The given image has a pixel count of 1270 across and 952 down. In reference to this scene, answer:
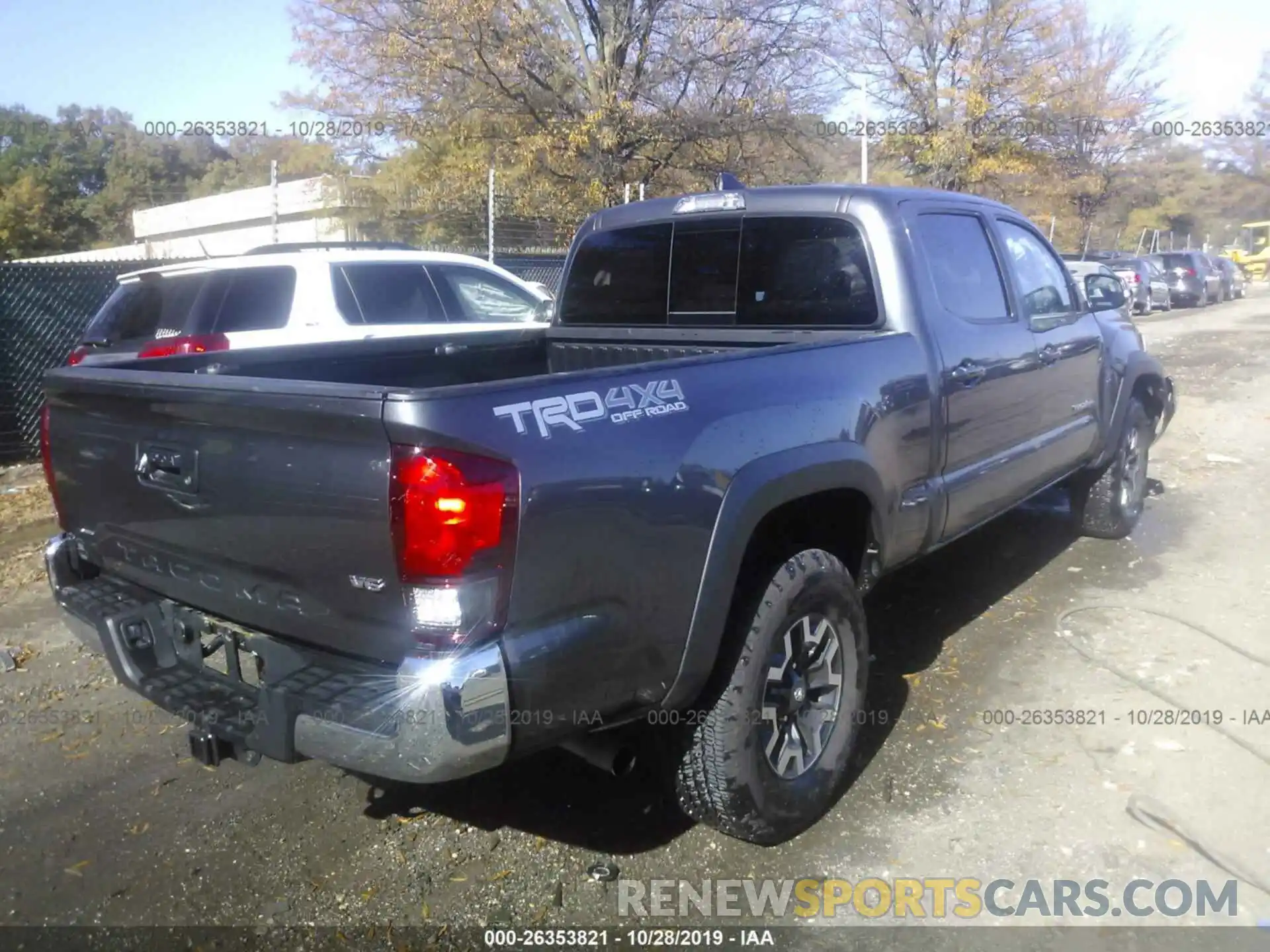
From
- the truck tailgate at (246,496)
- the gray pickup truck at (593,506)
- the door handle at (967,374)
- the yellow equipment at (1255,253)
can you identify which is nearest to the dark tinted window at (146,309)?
the gray pickup truck at (593,506)

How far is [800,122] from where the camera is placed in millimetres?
19156

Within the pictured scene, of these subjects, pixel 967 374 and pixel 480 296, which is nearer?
pixel 967 374

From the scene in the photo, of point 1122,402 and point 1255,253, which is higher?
point 1255,253

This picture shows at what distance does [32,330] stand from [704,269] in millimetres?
7618

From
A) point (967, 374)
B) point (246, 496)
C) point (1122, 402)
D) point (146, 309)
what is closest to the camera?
point (246, 496)

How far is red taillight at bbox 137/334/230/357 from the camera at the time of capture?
7.18 meters

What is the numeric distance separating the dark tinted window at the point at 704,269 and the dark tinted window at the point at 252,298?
404 cm

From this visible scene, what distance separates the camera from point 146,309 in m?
7.79

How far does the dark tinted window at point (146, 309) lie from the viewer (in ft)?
24.9

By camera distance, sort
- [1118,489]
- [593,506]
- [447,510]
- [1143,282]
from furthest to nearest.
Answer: [1143,282] → [1118,489] → [593,506] → [447,510]

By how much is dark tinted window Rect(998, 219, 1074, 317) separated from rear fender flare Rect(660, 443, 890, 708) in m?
2.11

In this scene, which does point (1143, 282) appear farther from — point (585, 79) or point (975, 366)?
point (975, 366)

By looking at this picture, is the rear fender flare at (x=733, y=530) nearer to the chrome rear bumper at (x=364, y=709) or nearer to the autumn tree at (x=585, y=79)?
the chrome rear bumper at (x=364, y=709)

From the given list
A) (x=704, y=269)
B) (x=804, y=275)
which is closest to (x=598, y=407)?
(x=804, y=275)
